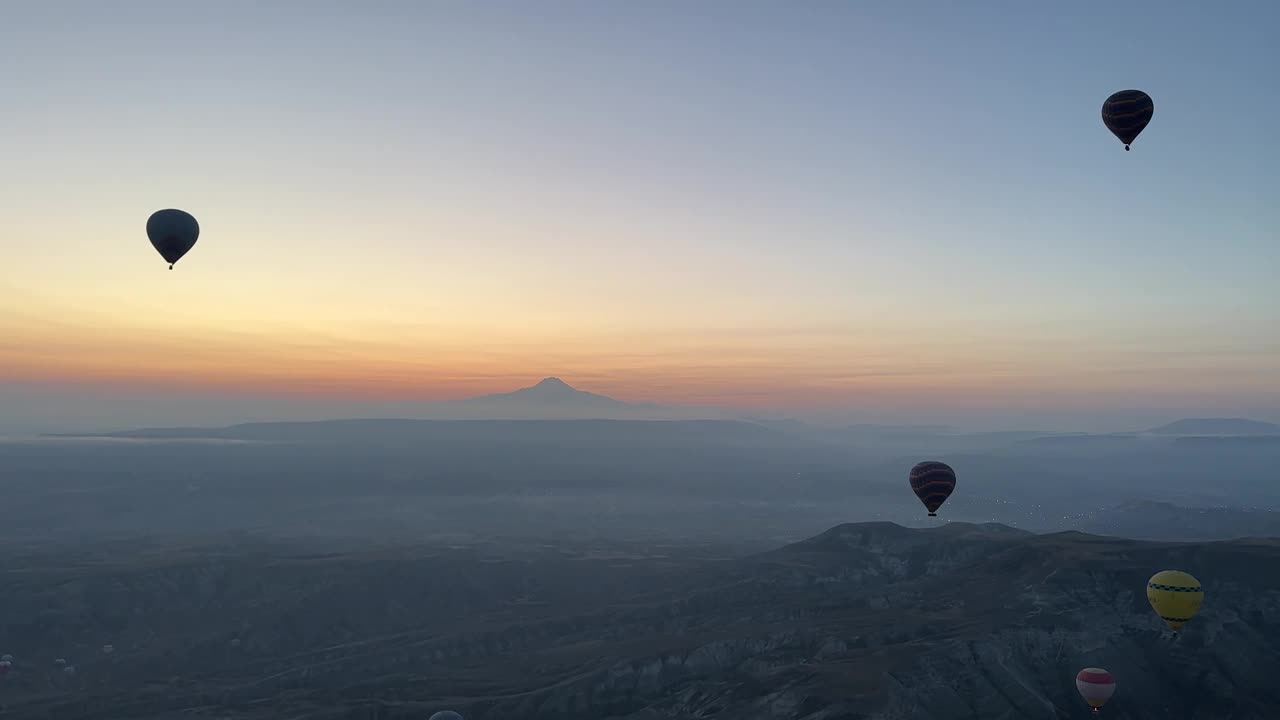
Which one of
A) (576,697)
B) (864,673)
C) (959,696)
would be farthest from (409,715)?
(959,696)

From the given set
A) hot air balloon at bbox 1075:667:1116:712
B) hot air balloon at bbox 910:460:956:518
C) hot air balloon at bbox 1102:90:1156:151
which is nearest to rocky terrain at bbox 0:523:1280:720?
hot air balloon at bbox 1075:667:1116:712

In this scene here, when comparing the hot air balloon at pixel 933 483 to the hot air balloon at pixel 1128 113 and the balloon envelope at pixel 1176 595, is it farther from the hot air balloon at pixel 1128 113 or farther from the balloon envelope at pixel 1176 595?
the hot air balloon at pixel 1128 113

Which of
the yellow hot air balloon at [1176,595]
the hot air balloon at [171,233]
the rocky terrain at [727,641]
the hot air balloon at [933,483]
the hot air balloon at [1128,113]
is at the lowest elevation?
the rocky terrain at [727,641]

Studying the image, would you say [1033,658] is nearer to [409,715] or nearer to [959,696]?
[959,696]

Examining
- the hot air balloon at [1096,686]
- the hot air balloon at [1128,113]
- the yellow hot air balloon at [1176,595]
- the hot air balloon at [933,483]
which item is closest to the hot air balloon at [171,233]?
the hot air balloon at [933,483]

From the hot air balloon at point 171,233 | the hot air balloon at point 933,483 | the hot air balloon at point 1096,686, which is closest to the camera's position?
the hot air balloon at point 171,233

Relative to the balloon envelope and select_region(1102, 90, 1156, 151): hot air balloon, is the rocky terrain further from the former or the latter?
select_region(1102, 90, 1156, 151): hot air balloon

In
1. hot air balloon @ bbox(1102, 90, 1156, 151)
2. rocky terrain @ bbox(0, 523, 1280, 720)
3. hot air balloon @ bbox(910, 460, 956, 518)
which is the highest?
hot air balloon @ bbox(1102, 90, 1156, 151)
